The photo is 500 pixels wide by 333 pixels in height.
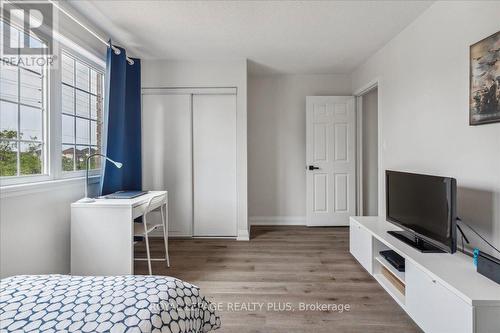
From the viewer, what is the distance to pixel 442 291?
4.39ft

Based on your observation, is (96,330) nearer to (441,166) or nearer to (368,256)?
(368,256)

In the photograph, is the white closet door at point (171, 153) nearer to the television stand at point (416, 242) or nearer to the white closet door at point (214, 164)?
the white closet door at point (214, 164)

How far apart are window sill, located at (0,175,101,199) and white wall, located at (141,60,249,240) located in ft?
5.91

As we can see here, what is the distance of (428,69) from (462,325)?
2.01 meters

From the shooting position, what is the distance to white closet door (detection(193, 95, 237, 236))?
136 inches

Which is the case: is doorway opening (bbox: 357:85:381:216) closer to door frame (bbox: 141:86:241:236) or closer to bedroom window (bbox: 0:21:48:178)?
door frame (bbox: 141:86:241:236)

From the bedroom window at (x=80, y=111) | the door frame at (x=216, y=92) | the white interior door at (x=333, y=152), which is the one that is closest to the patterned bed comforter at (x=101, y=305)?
the bedroom window at (x=80, y=111)

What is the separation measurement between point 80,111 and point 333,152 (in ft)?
11.3

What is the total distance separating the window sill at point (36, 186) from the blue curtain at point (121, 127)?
30 cm

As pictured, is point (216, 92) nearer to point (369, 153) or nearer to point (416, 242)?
point (369, 153)

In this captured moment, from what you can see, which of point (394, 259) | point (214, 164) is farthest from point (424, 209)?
point (214, 164)

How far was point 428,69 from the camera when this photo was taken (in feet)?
7.11

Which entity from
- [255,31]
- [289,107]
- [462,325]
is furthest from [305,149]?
[462,325]

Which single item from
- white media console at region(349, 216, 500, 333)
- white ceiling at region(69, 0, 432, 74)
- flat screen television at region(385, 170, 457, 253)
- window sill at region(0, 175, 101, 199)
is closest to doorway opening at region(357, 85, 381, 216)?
white ceiling at region(69, 0, 432, 74)
